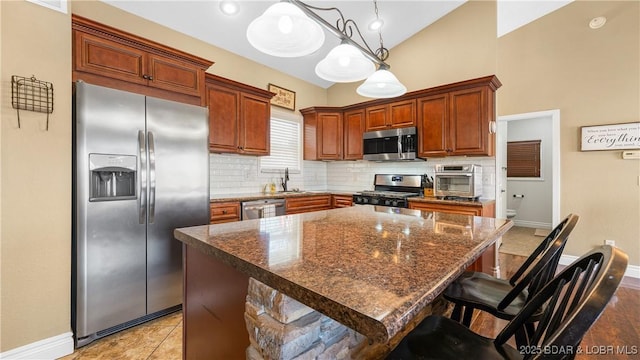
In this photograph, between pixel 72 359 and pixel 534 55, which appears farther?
pixel 534 55

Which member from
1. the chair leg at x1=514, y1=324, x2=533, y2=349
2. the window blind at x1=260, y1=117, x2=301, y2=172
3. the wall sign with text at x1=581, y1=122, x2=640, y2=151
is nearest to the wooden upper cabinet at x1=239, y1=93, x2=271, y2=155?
the window blind at x1=260, y1=117, x2=301, y2=172

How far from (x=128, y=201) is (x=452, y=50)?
4.22 meters

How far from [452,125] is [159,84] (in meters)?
3.29

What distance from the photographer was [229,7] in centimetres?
298

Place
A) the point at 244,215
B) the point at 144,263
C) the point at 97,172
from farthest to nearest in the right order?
1. the point at 244,215
2. the point at 144,263
3. the point at 97,172

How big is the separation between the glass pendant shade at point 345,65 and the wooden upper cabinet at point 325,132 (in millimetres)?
2727

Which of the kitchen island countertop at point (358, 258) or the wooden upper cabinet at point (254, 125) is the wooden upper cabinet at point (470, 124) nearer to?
the kitchen island countertop at point (358, 258)

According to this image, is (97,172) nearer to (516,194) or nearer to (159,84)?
(159,84)

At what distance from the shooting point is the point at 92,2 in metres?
2.56

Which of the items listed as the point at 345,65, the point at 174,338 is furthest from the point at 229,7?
the point at 174,338

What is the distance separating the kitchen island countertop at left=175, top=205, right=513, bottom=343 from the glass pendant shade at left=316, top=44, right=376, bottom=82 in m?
1.00

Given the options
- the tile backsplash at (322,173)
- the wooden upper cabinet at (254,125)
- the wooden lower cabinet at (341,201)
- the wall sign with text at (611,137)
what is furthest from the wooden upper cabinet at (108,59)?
the wall sign with text at (611,137)

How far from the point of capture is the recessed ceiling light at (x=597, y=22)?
3342mm

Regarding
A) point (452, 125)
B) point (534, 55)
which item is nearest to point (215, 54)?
point (452, 125)
